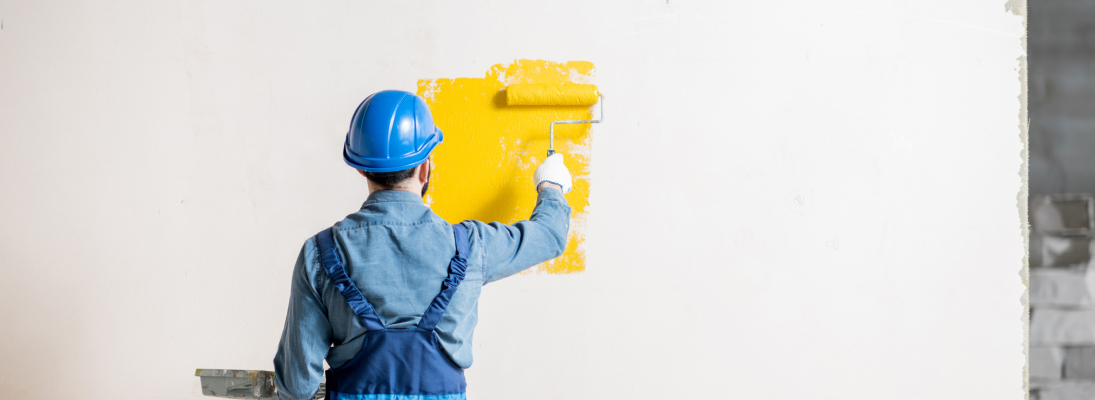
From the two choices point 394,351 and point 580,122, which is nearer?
point 394,351

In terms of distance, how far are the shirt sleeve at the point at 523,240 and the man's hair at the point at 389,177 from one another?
0.14 metres

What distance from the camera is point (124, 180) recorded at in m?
1.48

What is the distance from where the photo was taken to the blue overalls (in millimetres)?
880

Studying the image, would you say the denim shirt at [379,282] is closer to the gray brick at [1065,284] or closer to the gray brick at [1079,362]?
the gray brick at [1065,284]

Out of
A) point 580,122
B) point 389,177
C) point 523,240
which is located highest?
point 580,122

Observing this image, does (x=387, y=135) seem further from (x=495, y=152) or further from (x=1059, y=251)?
(x=1059, y=251)

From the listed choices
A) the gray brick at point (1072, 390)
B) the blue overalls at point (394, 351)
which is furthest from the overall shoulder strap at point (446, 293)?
the gray brick at point (1072, 390)

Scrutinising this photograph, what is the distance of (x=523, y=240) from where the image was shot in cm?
100

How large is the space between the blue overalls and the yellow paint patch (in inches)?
17.2

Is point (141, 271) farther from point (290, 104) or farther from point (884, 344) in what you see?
point (884, 344)

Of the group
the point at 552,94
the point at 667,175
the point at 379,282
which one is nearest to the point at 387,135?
the point at 379,282

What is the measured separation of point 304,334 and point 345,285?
0.37ft

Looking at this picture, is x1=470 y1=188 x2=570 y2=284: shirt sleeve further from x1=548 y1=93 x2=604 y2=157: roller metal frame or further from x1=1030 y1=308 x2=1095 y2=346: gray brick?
x1=1030 y1=308 x2=1095 y2=346: gray brick

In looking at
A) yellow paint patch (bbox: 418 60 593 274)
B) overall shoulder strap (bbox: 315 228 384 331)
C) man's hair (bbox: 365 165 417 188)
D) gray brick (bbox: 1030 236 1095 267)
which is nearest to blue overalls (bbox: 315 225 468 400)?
overall shoulder strap (bbox: 315 228 384 331)
